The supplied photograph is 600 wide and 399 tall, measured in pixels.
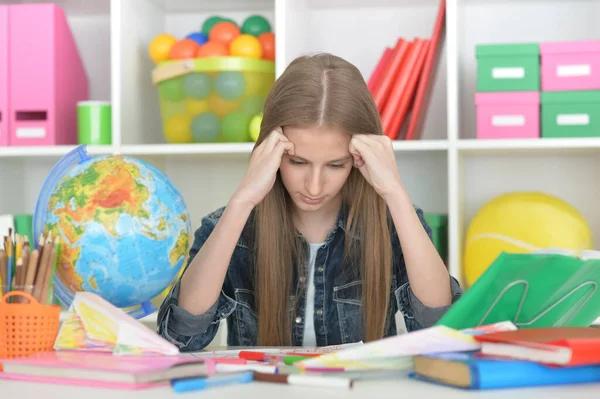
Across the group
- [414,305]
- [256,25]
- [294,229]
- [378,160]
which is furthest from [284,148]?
[256,25]

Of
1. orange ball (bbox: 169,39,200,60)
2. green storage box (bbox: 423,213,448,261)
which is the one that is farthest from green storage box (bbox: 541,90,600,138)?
orange ball (bbox: 169,39,200,60)

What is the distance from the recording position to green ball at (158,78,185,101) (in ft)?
7.97

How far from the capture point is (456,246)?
2301mm

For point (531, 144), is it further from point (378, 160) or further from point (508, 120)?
point (378, 160)

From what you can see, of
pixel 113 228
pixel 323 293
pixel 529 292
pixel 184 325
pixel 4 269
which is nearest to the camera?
pixel 529 292

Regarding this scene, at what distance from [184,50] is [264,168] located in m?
1.03

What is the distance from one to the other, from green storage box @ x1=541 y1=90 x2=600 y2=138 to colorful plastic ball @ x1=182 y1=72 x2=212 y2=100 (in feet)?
3.11

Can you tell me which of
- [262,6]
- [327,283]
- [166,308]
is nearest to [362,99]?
[327,283]

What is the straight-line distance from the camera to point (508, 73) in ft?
Answer: 7.61

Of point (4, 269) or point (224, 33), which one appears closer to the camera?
point (4, 269)

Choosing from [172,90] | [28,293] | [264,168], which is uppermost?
[172,90]

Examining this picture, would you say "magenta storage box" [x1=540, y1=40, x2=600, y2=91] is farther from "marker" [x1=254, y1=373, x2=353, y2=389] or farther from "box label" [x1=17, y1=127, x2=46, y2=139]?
"marker" [x1=254, y1=373, x2=353, y2=389]

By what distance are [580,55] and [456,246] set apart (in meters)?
0.63

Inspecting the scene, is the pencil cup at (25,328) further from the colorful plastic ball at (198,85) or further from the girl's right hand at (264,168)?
the colorful plastic ball at (198,85)
